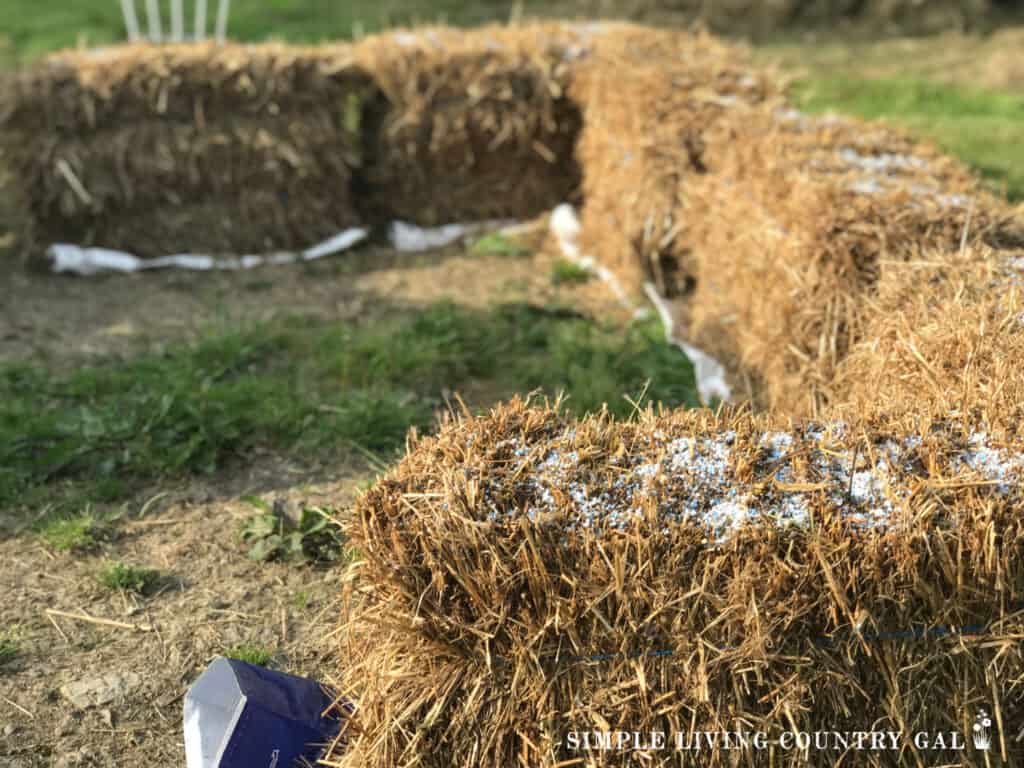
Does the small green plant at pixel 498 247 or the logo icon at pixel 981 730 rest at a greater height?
the logo icon at pixel 981 730

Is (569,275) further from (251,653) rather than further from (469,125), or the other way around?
(251,653)

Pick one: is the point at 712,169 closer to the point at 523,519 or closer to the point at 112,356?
the point at 112,356

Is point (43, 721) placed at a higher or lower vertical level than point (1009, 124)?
lower

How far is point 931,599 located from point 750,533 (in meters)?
0.48

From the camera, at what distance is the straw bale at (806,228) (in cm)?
470

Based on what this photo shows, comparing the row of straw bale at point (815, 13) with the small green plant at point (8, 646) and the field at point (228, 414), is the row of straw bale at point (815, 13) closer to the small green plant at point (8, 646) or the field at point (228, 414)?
the field at point (228, 414)

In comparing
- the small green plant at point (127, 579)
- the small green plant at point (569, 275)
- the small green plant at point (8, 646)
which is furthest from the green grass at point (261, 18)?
the small green plant at point (8, 646)

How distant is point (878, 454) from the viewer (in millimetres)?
2992

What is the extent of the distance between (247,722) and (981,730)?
1.91m

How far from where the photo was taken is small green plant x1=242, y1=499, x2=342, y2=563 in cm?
434

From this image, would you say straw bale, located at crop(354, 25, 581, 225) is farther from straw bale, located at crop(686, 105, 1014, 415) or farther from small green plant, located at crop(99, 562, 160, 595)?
small green plant, located at crop(99, 562, 160, 595)

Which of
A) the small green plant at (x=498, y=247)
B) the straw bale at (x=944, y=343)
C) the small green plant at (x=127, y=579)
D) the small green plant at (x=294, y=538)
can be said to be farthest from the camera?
the small green plant at (x=498, y=247)

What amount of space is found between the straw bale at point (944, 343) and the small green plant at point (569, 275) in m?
3.06

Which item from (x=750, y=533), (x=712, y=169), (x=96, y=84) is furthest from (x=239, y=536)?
(x=96, y=84)
